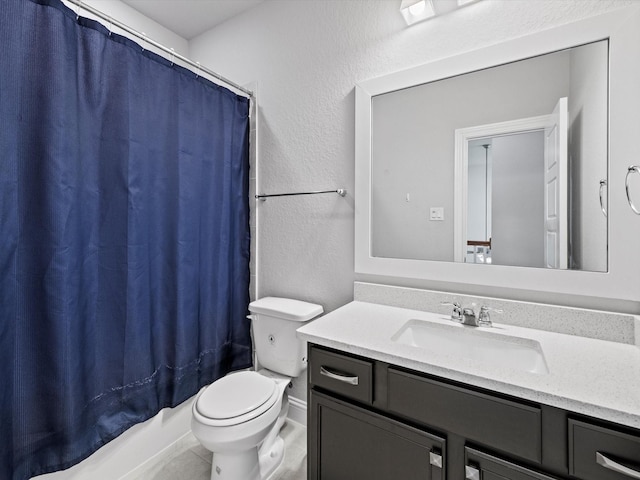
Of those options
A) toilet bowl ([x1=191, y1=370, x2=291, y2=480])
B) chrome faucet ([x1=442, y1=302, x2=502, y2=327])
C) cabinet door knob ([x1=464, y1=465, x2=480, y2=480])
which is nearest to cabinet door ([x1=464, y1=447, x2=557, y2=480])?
cabinet door knob ([x1=464, y1=465, x2=480, y2=480])

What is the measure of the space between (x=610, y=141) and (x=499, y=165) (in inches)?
13.9

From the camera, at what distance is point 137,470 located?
5.03ft

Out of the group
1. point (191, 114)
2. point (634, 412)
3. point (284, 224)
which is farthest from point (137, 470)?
point (634, 412)

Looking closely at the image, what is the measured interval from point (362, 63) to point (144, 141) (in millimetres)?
1167

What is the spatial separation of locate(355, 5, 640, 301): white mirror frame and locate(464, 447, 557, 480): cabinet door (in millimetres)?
685

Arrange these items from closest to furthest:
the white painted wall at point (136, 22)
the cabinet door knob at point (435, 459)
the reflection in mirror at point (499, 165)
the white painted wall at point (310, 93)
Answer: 1. the cabinet door knob at point (435, 459)
2. the reflection in mirror at point (499, 165)
3. the white painted wall at point (310, 93)
4. the white painted wall at point (136, 22)

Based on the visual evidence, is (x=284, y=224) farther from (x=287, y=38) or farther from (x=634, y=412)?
(x=634, y=412)

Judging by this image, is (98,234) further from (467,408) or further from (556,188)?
(556,188)

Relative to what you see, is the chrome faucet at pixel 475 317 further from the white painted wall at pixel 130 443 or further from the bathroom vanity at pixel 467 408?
the white painted wall at pixel 130 443

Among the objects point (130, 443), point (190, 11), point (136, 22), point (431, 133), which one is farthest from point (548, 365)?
point (136, 22)

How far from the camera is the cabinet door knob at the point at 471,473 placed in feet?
2.89

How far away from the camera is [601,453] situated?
741 millimetres

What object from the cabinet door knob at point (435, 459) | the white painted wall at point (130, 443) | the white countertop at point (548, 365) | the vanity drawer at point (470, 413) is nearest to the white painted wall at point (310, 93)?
the white painted wall at point (130, 443)

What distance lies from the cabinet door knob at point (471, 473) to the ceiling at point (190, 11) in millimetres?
2563
